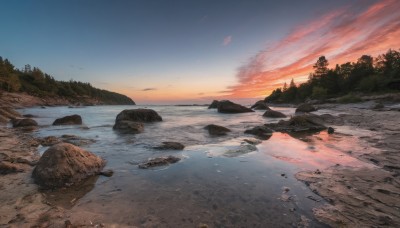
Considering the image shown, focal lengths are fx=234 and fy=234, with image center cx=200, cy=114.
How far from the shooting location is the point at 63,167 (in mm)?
6719

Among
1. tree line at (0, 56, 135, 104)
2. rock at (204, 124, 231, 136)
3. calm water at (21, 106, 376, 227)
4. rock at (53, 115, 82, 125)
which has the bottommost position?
calm water at (21, 106, 376, 227)

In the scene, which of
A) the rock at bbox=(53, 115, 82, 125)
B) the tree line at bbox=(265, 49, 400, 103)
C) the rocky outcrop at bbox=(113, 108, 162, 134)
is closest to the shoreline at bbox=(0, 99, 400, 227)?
the rocky outcrop at bbox=(113, 108, 162, 134)

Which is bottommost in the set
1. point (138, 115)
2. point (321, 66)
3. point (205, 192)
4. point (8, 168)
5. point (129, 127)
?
point (205, 192)

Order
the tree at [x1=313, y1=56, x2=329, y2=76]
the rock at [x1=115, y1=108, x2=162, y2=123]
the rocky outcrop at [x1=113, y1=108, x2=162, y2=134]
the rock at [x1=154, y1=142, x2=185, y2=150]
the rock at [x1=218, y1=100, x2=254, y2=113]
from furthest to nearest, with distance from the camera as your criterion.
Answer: the tree at [x1=313, y1=56, x2=329, y2=76], the rock at [x1=218, y1=100, x2=254, y2=113], the rock at [x1=115, y1=108, x2=162, y2=123], the rocky outcrop at [x1=113, y1=108, x2=162, y2=134], the rock at [x1=154, y1=142, x2=185, y2=150]

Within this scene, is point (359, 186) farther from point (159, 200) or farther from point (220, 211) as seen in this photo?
point (159, 200)

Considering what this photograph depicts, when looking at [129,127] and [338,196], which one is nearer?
[338,196]

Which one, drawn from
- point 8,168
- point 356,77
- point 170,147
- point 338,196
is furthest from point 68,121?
point 356,77

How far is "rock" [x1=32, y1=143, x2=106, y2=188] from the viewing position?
643 centimetres

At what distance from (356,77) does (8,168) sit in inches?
3568

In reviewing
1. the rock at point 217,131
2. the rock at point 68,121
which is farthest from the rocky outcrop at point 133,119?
the rock at point 217,131

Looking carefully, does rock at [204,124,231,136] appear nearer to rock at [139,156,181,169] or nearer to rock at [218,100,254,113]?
rock at [139,156,181,169]

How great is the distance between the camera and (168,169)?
26.0 feet

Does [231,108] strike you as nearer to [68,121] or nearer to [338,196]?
[68,121]

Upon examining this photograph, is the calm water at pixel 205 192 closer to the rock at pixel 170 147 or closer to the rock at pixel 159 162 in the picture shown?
the rock at pixel 159 162
